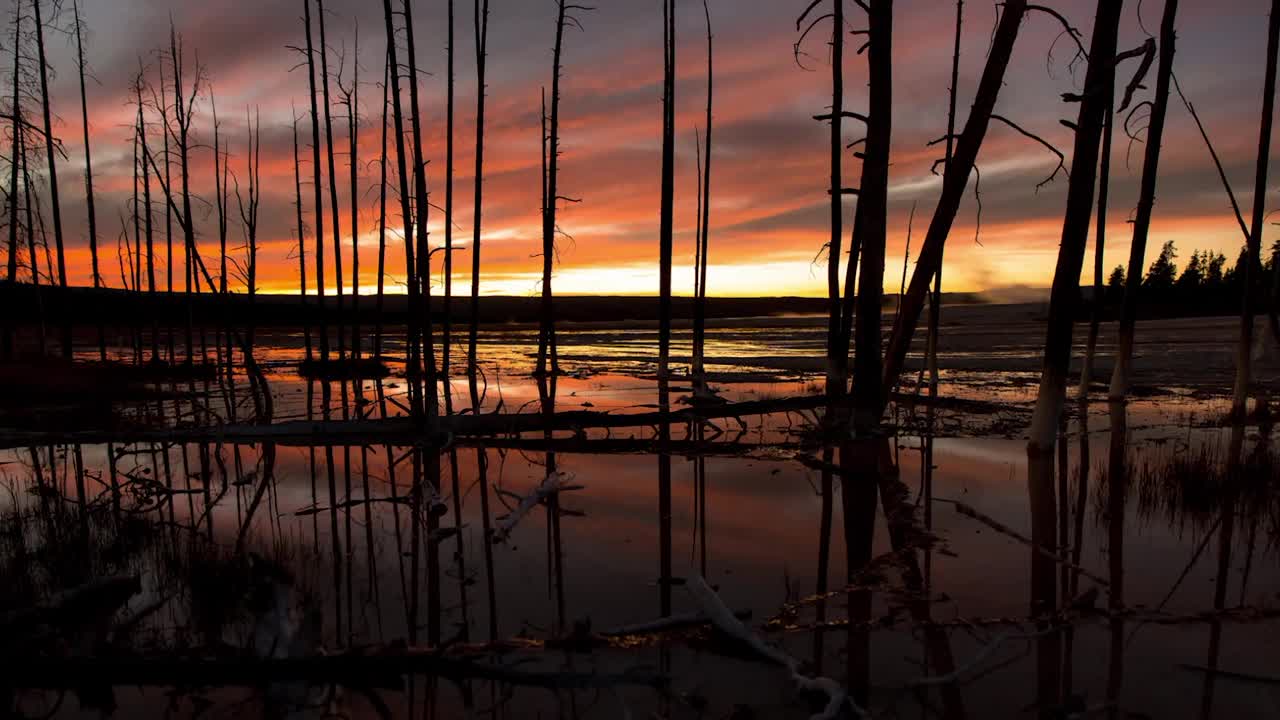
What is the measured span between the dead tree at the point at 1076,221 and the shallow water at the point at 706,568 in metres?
0.86

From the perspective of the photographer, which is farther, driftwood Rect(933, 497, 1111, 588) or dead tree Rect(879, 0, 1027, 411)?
dead tree Rect(879, 0, 1027, 411)

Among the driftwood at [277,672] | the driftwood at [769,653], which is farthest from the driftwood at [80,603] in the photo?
the driftwood at [769,653]

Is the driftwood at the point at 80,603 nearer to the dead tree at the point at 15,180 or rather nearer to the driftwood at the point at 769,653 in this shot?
the driftwood at the point at 769,653

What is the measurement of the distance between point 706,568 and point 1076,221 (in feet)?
25.5

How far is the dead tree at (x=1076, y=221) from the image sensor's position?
32.8 ft

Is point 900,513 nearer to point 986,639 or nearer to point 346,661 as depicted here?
point 986,639

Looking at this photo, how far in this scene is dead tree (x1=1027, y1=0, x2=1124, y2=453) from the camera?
10.0 meters

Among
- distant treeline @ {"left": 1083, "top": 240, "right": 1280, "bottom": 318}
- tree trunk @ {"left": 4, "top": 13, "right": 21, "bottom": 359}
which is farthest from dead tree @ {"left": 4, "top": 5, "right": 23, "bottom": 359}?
distant treeline @ {"left": 1083, "top": 240, "right": 1280, "bottom": 318}

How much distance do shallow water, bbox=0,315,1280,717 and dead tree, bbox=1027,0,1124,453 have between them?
856 mm

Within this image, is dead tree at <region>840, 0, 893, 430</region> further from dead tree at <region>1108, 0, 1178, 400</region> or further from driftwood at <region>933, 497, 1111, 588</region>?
dead tree at <region>1108, 0, 1178, 400</region>

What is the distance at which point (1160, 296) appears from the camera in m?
103

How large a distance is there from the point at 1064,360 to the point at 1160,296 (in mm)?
115037

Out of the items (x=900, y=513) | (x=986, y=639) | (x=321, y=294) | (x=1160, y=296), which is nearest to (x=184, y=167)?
(x=321, y=294)

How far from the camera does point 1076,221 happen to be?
10.2 m
